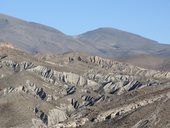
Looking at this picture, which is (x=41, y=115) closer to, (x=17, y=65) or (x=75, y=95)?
(x=75, y=95)

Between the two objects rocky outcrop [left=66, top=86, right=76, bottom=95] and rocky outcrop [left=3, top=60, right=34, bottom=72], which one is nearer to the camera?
rocky outcrop [left=66, top=86, right=76, bottom=95]

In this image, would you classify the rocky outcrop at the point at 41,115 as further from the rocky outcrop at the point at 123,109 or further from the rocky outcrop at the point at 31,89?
the rocky outcrop at the point at 123,109

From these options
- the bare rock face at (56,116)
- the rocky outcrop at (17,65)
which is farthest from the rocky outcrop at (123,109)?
the rocky outcrop at (17,65)

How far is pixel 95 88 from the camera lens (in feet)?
456

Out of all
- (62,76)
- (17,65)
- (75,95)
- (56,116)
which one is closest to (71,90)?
(75,95)

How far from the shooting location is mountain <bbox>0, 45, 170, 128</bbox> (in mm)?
62375

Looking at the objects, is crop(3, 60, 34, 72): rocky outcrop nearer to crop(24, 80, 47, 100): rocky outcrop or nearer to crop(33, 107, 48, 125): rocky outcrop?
crop(24, 80, 47, 100): rocky outcrop

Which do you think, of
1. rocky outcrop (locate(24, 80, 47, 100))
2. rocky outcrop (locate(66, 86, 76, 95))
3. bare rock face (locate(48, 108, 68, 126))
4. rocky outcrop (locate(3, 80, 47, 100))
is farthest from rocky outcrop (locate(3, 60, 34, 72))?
bare rock face (locate(48, 108, 68, 126))

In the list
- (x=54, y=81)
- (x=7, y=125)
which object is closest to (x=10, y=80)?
(x=54, y=81)

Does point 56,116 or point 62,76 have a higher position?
point 62,76

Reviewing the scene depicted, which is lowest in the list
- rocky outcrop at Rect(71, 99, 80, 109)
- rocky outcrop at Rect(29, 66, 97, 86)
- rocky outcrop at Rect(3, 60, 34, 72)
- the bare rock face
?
the bare rock face

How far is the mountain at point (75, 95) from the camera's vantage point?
62375mm

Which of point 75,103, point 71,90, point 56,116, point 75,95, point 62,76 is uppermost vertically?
point 62,76

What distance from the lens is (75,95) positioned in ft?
396
